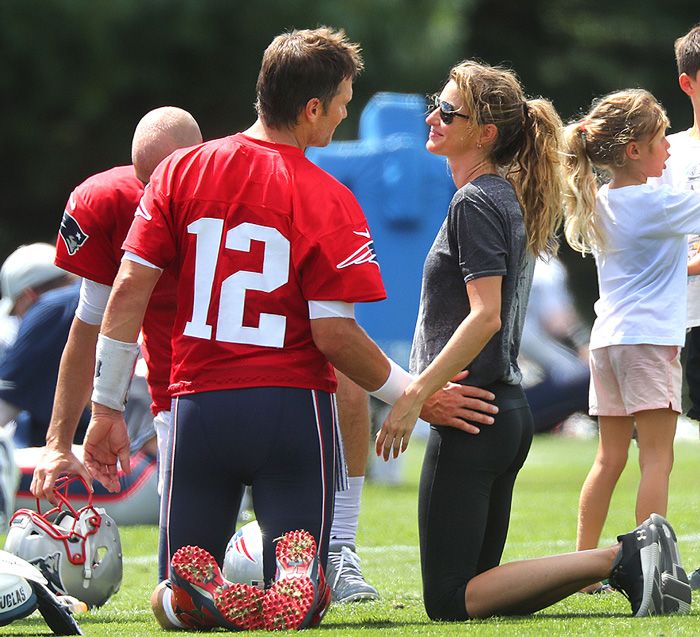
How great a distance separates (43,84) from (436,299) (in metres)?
15.1

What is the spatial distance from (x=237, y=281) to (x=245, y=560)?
1.25 m

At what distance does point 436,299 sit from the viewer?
4.79 metres

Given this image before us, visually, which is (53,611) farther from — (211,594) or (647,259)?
(647,259)

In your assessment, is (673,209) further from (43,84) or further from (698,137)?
(43,84)

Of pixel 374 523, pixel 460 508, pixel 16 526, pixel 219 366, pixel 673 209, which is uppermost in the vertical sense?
pixel 673 209

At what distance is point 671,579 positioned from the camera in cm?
473

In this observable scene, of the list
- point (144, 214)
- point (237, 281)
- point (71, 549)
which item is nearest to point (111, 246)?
point (144, 214)

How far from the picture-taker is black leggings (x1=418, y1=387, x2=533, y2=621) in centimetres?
471

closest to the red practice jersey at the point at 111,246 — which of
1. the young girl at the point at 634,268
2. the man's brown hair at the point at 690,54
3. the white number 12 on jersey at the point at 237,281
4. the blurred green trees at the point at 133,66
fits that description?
the white number 12 on jersey at the point at 237,281

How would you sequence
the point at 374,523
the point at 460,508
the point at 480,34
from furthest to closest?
1. the point at 480,34
2. the point at 374,523
3. the point at 460,508

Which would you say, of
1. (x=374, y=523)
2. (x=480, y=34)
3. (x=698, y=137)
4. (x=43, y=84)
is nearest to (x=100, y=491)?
(x=374, y=523)

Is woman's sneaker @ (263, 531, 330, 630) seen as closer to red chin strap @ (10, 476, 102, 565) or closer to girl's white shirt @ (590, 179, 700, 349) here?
red chin strap @ (10, 476, 102, 565)

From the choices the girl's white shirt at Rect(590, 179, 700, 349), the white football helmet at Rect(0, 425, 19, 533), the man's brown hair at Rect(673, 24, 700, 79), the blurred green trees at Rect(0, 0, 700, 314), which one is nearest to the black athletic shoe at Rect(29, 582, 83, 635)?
the girl's white shirt at Rect(590, 179, 700, 349)

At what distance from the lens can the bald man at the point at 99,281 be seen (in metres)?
5.16
